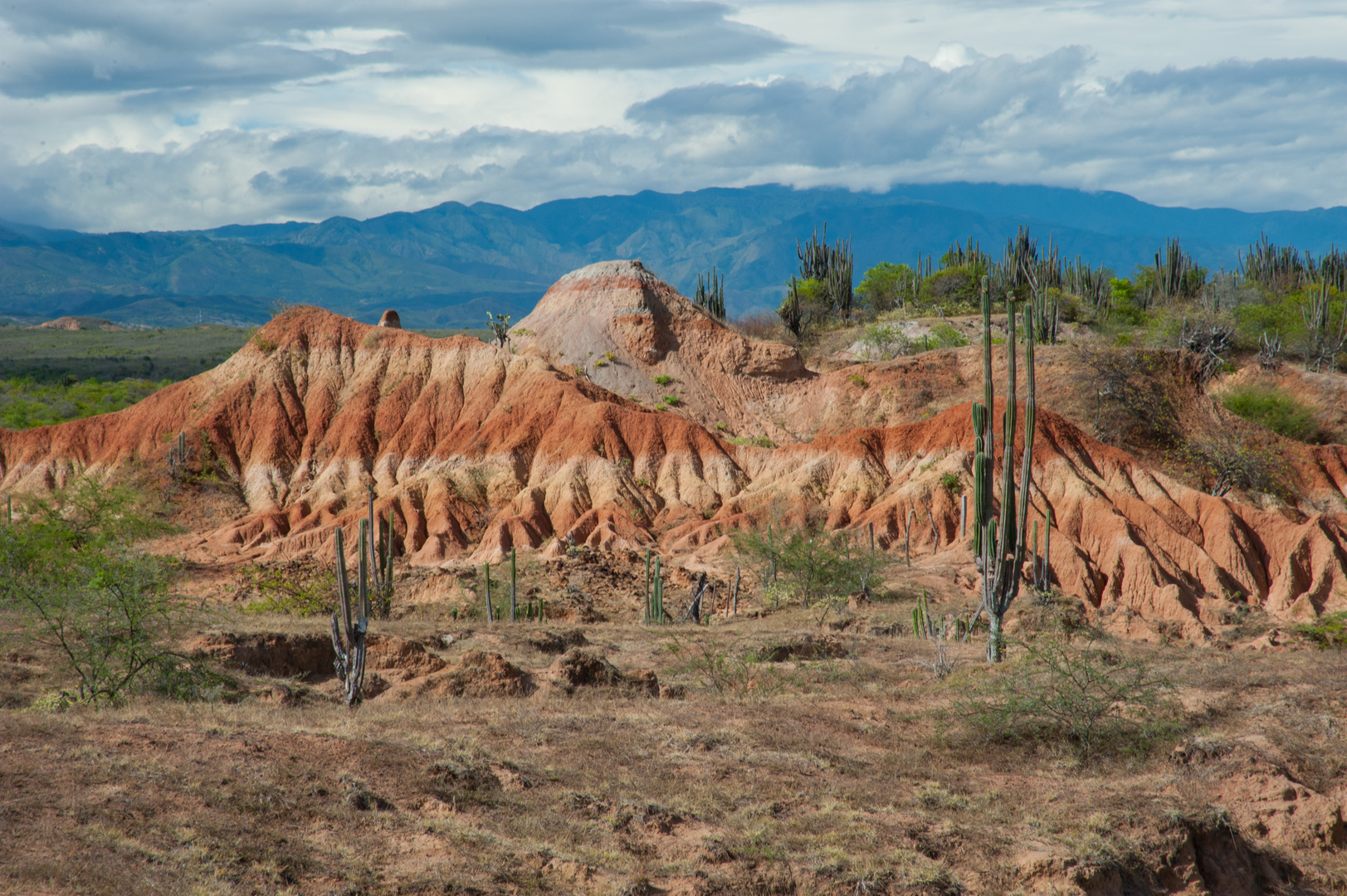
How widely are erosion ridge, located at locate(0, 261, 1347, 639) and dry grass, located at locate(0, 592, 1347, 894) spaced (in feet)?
50.3

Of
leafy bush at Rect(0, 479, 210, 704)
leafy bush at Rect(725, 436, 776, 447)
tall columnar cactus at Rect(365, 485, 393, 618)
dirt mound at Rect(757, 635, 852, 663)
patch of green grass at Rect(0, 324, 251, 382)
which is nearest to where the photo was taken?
leafy bush at Rect(0, 479, 210, 704)

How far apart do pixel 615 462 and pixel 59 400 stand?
4510 centimetres

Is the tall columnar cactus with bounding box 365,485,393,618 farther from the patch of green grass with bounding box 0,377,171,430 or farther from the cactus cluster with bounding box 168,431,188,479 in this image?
the patch of green grass with bounding box 0,377,171,430

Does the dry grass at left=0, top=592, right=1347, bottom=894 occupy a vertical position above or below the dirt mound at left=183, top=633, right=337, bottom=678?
above

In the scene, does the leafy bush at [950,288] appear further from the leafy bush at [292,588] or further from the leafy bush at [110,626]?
the leafy bush at [110,626]

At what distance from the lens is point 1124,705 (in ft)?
47.4

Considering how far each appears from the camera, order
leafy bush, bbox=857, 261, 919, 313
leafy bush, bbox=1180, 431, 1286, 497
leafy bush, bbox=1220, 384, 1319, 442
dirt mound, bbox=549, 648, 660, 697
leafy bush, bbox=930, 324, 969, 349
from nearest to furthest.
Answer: dirt mound, bbox=549, 648, 660, 697, leafy bush, bbox=1180, 431, 1286, 497, leafy bush, bbox=1220, 384, 1319, 442, leafy bush, bbox=930, 324, 969, 349, leafy bush, bbox=857, 261, 919, 313

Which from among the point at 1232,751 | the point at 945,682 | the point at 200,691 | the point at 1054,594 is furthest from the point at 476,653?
the point at 1054,594

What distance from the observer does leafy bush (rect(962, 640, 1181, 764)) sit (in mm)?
13055

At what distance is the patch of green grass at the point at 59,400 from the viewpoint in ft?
193

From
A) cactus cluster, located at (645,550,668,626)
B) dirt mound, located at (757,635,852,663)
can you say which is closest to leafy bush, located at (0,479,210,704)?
dirt mound, located at (757,635,852,663)

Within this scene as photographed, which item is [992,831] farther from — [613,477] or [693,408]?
[693,408]

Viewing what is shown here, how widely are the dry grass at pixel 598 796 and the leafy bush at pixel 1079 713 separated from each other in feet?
0.93

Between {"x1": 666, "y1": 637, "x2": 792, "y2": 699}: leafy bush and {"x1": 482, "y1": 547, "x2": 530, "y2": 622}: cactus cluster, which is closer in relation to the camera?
{"x1": 666, "y1": 637, "x2": 792, "y2": 699}: leafy bush
